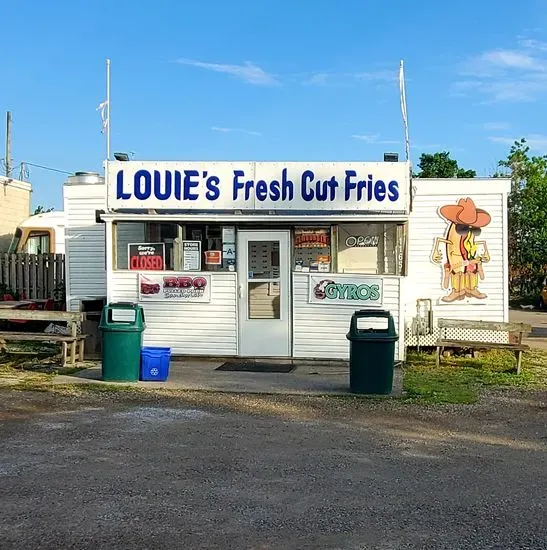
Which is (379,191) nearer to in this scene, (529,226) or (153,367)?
(153,367)

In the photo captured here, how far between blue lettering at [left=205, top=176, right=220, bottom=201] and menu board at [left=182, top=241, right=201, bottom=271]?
0.91 meters

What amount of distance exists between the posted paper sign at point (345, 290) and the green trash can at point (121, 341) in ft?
11.4

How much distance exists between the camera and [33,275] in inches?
738

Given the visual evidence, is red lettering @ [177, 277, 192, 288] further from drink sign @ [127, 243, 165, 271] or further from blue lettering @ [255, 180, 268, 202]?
blue lettering @ [255, 180, 268, 202]

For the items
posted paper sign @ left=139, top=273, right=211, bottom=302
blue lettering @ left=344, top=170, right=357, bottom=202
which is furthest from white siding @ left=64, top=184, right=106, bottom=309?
blue lettering @ left=344, top=170, right=357, bottom=202

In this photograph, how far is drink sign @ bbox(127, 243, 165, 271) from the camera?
13633mm

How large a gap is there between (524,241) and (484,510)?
2769cm

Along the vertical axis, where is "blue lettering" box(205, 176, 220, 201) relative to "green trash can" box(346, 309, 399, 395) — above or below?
above

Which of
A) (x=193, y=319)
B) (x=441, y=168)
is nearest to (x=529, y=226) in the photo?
(x=441, y=168)

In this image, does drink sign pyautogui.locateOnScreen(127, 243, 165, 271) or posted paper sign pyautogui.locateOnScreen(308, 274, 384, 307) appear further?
drink sign pyautogui.locateOnScreen(127, 243, 165, 271)

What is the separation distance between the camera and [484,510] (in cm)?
561

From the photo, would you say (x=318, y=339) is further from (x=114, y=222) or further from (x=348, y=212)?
(x=114, y=222)

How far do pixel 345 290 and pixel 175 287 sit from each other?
300 centimetres

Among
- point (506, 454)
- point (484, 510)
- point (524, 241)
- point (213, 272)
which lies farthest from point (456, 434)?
point (524, 241)
